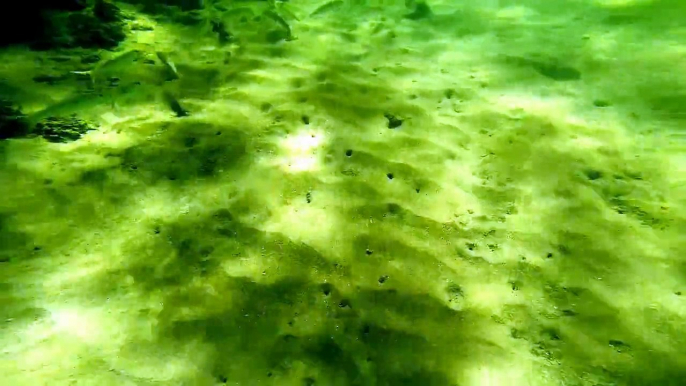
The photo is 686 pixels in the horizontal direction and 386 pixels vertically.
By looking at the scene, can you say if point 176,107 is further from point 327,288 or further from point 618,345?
point 618,345

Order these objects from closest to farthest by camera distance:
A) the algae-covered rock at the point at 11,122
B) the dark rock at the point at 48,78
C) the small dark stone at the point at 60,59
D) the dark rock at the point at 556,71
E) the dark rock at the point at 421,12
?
the algae-covered rock at the point at 11,122 < the dark rock at the point at 48,78 < the small dark stone at the point at 60,59 < the dark rock at the point at 556,71 < the dark rock at the point at 421,12

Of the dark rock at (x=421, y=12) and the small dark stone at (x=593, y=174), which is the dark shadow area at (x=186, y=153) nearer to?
the small dark stone at (x=593, y=174)

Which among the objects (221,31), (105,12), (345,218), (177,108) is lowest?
(345,218)

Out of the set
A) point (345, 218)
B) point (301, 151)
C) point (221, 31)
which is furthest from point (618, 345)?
point (221, 31)

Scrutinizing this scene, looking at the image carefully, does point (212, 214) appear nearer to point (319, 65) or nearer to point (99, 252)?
point (99, 252)

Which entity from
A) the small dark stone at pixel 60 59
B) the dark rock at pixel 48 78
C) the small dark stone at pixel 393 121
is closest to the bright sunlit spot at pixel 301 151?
A: the small dark stone at pixel 393 121

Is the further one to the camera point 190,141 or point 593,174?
point 190,141

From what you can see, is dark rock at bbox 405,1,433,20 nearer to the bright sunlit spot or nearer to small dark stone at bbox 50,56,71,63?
the bright sunlit spot
